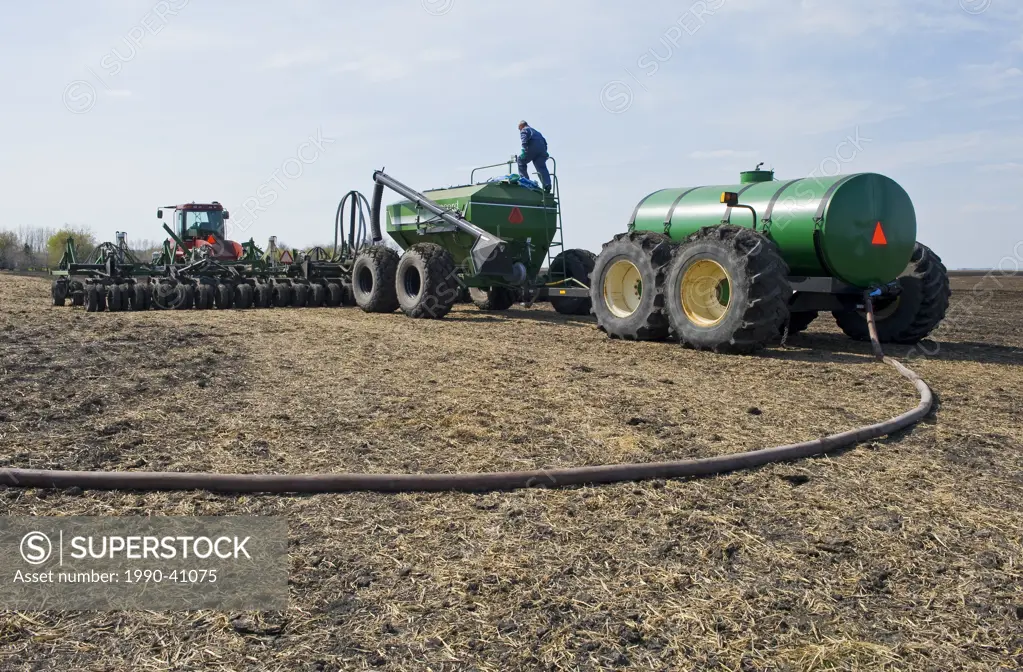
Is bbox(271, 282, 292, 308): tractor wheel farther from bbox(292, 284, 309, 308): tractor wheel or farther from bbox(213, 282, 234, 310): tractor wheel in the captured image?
bbox(213, 282, 234, 310): tractor wheel

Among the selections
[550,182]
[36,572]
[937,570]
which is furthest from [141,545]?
[550,182]

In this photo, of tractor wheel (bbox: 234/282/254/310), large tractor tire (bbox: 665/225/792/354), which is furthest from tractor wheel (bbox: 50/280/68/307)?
large tractor tire (bbox: 665/225/792/354)

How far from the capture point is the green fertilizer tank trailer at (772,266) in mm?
8211

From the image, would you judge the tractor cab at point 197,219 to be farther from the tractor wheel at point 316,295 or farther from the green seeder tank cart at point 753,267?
the green seeder tank cart at point 753,267

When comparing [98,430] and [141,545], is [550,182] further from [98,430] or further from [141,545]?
[141,545]

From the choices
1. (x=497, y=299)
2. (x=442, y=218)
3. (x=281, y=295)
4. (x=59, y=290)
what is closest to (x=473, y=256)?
(x=442, y=218)

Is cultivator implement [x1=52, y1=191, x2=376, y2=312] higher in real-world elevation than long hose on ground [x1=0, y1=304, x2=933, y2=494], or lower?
higher

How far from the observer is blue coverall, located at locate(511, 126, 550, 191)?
12.7 metres

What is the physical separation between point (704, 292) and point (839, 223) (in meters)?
1.58

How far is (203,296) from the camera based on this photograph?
14.4m

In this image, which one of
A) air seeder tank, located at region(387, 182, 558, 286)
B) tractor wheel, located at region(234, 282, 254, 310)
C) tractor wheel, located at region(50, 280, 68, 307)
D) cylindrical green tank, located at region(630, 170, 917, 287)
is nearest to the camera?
cylindrical green tank, located at region(630, 170, 917, 287)

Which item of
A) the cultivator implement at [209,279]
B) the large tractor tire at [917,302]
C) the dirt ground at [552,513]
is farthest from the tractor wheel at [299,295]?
the large tractor tire at [917,302]

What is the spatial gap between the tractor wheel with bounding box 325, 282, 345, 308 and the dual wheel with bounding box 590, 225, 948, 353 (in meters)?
6.69

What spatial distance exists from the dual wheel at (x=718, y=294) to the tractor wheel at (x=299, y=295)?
704 centimetres
